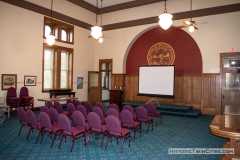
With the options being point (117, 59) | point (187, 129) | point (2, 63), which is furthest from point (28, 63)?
point (187, 129)

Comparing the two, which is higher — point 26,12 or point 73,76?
point 26,12

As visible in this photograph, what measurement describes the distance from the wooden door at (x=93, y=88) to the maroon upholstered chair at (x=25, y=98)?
3938mm

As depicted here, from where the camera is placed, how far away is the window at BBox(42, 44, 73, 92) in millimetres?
9547

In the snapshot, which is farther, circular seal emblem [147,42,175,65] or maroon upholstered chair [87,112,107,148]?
circular seal emblem [147,42,175,65]

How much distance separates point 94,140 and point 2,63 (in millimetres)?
5588

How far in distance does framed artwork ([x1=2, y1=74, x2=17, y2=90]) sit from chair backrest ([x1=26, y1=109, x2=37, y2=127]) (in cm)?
406

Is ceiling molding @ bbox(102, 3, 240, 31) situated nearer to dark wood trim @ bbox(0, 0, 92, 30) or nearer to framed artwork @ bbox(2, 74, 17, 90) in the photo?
dark wood trim @ bbox(0, 0, 92, 30)

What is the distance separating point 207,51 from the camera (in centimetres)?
877

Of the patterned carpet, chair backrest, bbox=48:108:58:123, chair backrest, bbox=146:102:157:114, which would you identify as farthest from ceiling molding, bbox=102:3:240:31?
chair backrest, bbox=48:108:58:123

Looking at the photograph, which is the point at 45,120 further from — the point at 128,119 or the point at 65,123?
the point at 128,119

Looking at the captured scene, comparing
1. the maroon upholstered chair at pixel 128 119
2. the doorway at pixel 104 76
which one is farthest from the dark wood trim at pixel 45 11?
the maroon upholstered chair at pixel 128 119

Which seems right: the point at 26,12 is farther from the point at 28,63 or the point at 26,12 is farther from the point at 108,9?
the point at 108,9

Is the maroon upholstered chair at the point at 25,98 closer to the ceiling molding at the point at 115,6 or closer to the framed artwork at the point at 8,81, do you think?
the framed artwork at the point at 8,81

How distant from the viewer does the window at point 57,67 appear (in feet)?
31.3
